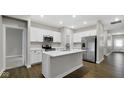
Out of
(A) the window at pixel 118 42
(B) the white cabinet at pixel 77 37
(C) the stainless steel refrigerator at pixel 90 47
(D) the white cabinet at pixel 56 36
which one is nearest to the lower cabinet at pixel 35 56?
(D) the white cabinet at pixel 56 36

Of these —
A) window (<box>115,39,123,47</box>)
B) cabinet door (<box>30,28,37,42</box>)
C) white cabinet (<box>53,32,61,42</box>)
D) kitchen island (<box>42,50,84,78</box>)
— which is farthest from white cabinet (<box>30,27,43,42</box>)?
window (<box>115,39,123,47</box>)

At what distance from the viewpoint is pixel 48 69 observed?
6.81ft

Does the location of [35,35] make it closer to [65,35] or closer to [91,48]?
[65,35]

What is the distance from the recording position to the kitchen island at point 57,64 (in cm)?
204

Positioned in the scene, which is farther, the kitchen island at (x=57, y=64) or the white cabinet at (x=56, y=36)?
the white cabinet at (x=56, y=36)

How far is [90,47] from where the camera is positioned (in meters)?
4.51

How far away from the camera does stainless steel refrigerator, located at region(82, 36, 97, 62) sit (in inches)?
169

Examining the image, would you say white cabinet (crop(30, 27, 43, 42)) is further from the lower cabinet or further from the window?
the window

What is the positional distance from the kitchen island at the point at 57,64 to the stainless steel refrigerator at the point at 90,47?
175 cm

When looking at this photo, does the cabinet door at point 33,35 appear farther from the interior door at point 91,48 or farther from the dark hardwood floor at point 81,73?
the interior door at point 91,48

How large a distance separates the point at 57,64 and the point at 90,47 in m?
3.02
